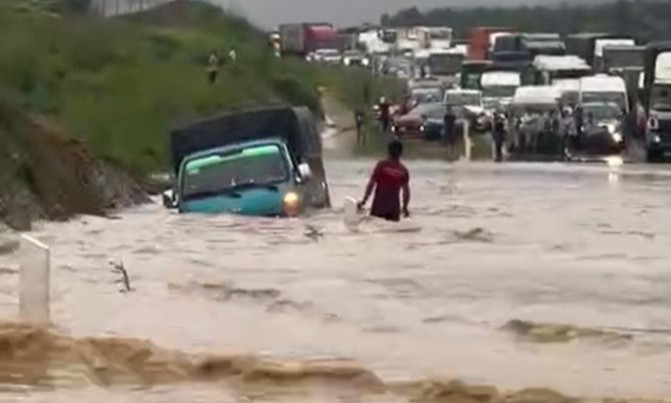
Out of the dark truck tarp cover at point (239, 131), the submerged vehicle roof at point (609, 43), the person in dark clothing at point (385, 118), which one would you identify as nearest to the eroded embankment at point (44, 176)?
the dark truck tarp cover at point (239, 131)

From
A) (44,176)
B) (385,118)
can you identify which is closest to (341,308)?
Result: (44,176)

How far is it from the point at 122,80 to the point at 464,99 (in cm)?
2448

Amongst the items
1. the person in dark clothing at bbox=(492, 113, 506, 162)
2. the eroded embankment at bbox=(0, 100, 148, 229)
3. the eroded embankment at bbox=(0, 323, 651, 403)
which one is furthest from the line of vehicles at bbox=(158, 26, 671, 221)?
the eroded embankment at bbox=(0, 323, 651, 403)

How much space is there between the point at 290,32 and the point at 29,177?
4604 inches

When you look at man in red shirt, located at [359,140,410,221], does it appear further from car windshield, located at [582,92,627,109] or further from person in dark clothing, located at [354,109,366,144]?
person in dark clothing, located at [354,109,366,144]

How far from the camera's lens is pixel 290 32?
14412 centimetres

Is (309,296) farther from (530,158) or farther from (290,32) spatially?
(290,32)

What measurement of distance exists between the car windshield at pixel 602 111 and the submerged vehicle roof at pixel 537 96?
227 centimetres

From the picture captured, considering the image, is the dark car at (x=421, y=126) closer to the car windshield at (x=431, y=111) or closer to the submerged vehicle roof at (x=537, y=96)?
the car windshield at (x=431, y=111)

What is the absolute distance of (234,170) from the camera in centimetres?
2561

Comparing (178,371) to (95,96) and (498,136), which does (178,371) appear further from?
(498,136)

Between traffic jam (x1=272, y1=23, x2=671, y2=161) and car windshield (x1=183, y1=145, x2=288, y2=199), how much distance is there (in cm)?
2940

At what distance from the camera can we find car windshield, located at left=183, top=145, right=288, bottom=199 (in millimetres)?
25609

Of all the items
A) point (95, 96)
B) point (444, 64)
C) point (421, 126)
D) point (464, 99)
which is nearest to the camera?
point (95, 96)
